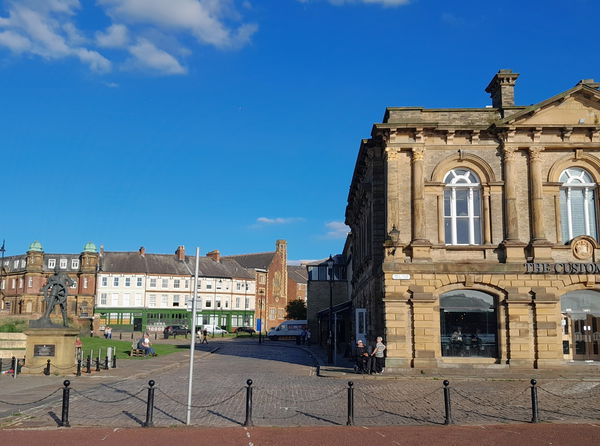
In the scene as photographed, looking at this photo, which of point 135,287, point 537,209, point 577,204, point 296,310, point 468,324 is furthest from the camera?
point 296,310

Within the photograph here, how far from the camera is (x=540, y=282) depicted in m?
23.0

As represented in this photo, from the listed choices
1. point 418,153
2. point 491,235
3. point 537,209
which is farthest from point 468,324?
point 418,153

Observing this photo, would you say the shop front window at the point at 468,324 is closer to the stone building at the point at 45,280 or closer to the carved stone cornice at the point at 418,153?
the carved stone cornice at the point at 418,153

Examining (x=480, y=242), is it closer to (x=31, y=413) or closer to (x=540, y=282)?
(x=540, y=282)

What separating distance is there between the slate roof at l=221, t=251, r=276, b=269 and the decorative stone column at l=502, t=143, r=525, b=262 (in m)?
74.0

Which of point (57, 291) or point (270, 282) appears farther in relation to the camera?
point (270, 282)

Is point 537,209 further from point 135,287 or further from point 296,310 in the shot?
point 296,310

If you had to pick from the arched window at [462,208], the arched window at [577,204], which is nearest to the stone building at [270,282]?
the arched window at [462,208]

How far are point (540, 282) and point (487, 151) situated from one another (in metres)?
5.59

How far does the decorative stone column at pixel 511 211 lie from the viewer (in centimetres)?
2320

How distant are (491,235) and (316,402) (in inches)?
460

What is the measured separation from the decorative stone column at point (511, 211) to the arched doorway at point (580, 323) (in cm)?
255

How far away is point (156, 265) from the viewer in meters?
86.4

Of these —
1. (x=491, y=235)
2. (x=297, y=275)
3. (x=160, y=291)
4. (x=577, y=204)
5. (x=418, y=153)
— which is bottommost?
(x=160, y=291)
